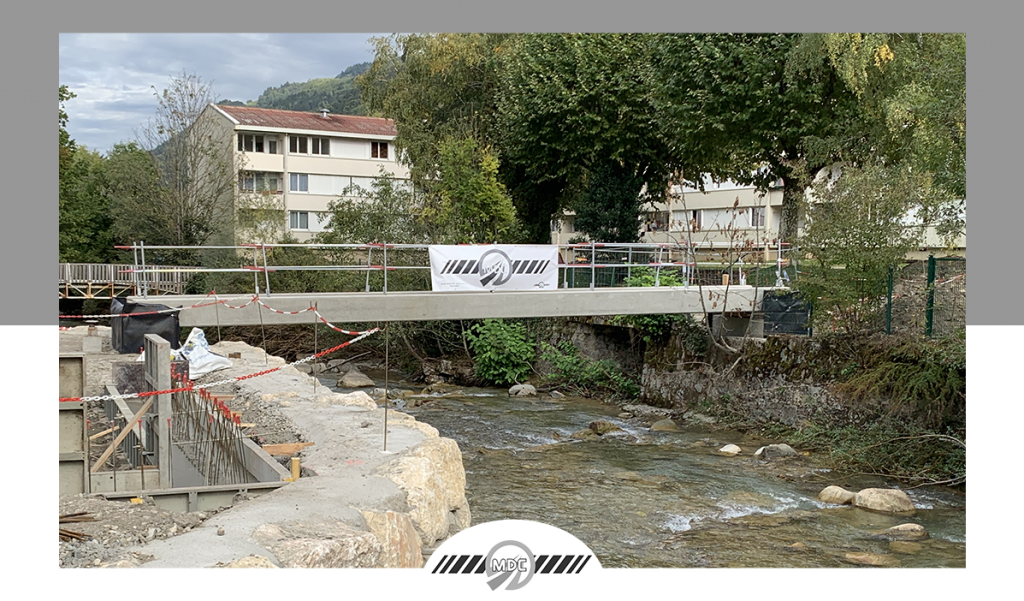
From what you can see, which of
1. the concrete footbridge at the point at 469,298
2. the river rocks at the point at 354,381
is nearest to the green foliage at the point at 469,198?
the river rocks at the point at 354,381

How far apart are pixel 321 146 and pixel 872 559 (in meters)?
37.7

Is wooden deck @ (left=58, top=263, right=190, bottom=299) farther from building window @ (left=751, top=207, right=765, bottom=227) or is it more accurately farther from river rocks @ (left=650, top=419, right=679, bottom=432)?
building window @ (left=751, top=207, right=765, bottom=227)

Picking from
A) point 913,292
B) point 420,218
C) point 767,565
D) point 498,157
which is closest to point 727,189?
point 498,157

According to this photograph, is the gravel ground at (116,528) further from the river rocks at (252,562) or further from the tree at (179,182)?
the tree at (179,182)

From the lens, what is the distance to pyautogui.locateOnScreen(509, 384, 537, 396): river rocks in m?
22.3

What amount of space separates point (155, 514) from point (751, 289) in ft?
48.3

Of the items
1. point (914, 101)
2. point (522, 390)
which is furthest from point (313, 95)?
point (914, 101)

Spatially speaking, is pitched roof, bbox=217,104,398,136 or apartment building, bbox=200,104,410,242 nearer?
pitched roof, bbox=217,104,398,136

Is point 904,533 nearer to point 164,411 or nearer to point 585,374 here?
point 164,411

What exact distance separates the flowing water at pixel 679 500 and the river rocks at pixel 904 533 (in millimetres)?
102

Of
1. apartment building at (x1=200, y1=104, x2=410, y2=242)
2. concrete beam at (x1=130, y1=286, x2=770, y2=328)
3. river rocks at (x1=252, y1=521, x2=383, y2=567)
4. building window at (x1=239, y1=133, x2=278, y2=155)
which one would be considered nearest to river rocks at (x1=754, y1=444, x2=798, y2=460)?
concrete beam at (x1=130, y1=286, x2=770, y2=328)

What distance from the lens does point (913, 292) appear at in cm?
1552

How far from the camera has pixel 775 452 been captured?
A: 599 inches

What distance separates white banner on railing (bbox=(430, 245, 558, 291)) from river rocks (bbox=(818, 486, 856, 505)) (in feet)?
19.0
